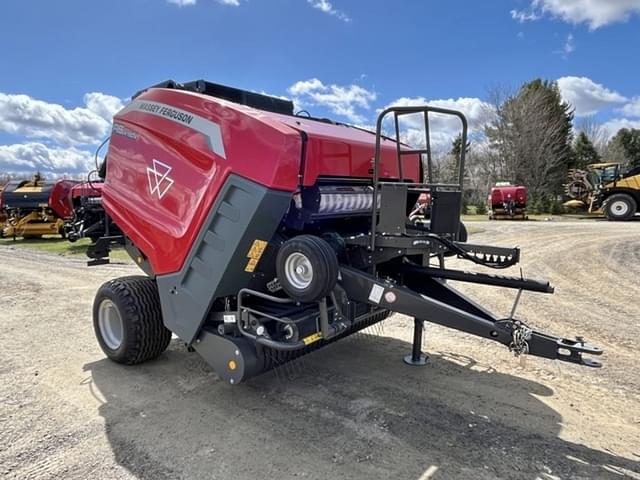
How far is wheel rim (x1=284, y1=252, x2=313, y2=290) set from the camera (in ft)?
9.79

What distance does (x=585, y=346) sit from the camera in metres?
2.70

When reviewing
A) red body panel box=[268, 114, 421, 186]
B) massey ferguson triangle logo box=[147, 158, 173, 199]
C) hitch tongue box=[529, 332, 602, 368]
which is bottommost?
hitch tongue box=[529, 332, 602, 368]

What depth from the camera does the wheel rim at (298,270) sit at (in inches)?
117

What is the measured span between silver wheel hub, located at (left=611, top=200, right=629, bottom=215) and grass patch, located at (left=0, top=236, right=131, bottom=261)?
1937cm

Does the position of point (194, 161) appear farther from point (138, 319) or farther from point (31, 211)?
point (31, 211)

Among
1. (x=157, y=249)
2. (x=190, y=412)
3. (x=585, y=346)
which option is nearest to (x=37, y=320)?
(x=157, y=249)

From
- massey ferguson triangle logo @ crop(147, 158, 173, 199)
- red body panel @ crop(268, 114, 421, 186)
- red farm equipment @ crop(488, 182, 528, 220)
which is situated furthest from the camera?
red farm equipment @ crop(488, 182, 528, 220)

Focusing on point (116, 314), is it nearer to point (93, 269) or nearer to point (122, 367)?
point (122, 367)

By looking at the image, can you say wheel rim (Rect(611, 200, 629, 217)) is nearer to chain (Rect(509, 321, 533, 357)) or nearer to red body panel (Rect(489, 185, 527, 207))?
red body panel (Rect(489, 185, 527, 207))

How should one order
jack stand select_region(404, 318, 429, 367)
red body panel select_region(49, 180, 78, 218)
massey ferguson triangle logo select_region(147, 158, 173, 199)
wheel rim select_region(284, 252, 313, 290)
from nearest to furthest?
wheel rim select_region(284, 252, 313, 290) → massey ferguson triangle logo select_region(147, 158, 173, 199) → jack stand select_region(404, 318, 429, 367) → red body panel select_region(49, 180, 78, 218)

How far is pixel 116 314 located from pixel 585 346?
12.0ft

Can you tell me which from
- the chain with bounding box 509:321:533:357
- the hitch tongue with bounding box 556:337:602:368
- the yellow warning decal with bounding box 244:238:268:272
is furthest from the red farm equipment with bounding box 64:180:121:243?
the hitch tongue with bounding box 556:337:602:368

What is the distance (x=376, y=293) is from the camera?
3.17 metres

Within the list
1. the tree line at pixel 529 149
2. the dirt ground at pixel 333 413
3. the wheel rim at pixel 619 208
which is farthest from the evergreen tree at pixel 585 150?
the dirt ground at pixel 333 413
